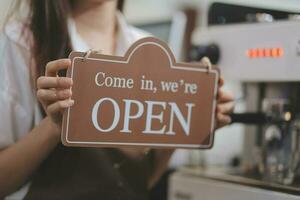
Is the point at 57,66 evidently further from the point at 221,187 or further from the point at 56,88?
the point at 221,187

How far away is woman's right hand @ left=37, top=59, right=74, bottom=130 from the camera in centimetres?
57

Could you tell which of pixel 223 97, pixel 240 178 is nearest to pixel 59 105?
pixel 223 97

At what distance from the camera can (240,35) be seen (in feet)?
2.76

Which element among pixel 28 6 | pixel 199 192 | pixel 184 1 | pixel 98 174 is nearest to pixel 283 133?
pixel 199 192

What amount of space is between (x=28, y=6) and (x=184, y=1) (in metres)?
1.37

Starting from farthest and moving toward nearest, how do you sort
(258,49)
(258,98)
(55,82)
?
(258,98) < (258,49) < (55,82)

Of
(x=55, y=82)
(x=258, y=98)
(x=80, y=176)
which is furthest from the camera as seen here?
(x=258, y=98)

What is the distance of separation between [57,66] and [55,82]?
0.8 inches

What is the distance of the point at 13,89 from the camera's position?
66cm

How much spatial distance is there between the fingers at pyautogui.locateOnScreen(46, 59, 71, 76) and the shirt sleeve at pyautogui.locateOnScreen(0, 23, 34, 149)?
0.26 ft

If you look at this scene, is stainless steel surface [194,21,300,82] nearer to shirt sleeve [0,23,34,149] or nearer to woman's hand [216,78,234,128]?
woman's hand [216,78,234,128]

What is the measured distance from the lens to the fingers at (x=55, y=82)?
1.87 ft

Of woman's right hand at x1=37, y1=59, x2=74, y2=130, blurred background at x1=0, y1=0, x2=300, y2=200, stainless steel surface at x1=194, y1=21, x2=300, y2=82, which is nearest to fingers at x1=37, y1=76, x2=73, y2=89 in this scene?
woman's right hand at x1=37, y1=59, x2=74, y2=130

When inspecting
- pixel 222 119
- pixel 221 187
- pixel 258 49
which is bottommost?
pixel 221 187
